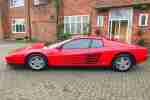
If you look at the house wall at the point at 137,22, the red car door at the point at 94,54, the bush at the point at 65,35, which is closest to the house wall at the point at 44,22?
the bush at the point at 65,35

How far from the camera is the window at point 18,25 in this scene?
94.2ft

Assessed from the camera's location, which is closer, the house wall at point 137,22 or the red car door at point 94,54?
the red car door at point 94,54

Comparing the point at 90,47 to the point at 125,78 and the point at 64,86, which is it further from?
the point at 64,86

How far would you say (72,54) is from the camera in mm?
8555

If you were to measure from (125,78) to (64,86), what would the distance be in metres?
2.29

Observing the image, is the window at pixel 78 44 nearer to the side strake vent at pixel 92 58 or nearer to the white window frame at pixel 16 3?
the side strake vent at pixel 92 58

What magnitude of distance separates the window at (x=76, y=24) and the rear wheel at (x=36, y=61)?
11.9 m

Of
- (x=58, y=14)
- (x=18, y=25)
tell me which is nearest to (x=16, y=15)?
(x=18, y=25)

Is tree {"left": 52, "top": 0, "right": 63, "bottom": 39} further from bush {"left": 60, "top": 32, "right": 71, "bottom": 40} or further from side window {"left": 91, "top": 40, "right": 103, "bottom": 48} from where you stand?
side window {"left": 91, "top": 40, "right": 103, "bottom": 48}

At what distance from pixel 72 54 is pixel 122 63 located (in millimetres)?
1967

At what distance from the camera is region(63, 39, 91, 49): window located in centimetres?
873

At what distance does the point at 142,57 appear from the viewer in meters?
8.77

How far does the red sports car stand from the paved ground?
317 mm

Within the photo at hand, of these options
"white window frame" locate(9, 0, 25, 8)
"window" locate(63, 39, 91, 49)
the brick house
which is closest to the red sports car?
"window" locate(63, 39, 91, 49)
